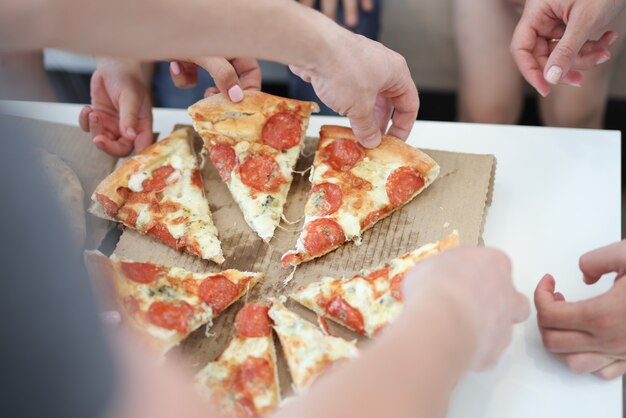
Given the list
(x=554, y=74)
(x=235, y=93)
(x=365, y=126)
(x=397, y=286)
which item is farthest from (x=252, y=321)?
(x=554, y=74)

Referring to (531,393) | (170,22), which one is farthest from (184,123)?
(531,393)

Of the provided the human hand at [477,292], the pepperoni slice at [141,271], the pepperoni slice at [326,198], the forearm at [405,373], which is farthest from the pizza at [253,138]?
the forearm at [405,373]

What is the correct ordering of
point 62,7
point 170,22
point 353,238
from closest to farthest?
point 62,7 → point 170,22 → point 353,238

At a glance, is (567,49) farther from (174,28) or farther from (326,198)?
Answer: (174,28)

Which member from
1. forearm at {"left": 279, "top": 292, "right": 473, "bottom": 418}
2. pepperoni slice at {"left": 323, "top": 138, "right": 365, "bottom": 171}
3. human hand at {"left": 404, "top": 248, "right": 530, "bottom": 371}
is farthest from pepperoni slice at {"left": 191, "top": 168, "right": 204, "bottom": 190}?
forearm at {"left": 279, "top": 292, "right": 473, "bottom": 418}

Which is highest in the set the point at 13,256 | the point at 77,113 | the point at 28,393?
the point at 13,256

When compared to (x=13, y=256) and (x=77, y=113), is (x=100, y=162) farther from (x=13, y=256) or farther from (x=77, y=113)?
(x=13, y=256)
